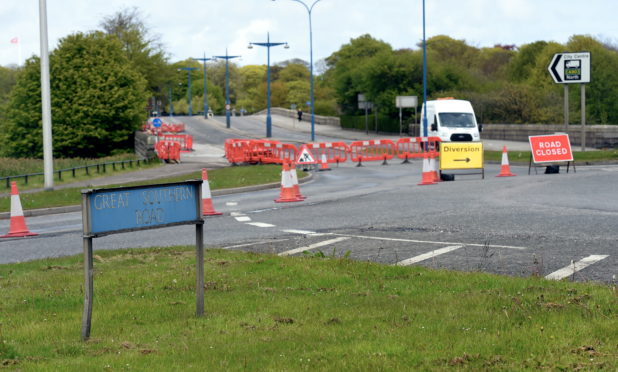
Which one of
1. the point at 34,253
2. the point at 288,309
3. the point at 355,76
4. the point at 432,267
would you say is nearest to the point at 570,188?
the point at 432,267

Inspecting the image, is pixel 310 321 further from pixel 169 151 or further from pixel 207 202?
pixel 169 151

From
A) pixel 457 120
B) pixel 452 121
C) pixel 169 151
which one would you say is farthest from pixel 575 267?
pixel 169 151

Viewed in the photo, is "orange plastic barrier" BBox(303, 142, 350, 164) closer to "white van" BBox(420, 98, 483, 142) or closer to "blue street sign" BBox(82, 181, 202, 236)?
"white van" BBox(420, 98, 483, 142)

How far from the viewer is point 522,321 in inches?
244

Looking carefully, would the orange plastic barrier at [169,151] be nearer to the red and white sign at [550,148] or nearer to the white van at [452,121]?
the white van at [452,121]

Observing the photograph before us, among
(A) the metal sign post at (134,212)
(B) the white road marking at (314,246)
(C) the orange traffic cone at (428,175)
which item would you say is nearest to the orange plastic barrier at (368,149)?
(C) the orange traffic cone at (428,175)

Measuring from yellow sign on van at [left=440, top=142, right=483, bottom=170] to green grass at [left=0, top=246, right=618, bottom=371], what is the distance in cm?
1563

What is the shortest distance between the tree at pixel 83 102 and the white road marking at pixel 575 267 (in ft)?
167

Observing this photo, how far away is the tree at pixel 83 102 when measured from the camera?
58125 mm

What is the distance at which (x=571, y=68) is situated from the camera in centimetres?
3369

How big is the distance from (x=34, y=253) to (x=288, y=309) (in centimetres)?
730

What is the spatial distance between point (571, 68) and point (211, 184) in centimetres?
1647

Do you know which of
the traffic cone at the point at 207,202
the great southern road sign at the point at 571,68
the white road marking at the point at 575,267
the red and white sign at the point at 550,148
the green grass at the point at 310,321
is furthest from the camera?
the great southern road sign at the point at 571,68

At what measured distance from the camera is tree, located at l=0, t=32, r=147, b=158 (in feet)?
191
